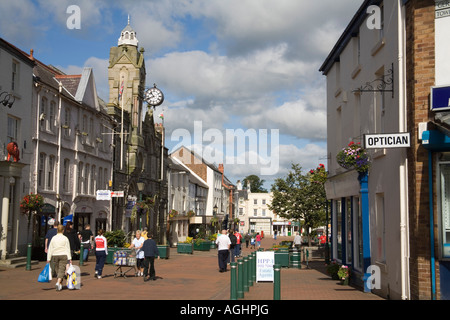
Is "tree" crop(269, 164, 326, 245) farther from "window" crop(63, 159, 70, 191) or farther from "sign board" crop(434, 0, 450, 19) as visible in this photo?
"sign board" crop(434, 0, 450, 19)

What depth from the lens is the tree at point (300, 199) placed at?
39812 mm

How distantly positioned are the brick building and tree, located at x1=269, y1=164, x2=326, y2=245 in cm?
2201

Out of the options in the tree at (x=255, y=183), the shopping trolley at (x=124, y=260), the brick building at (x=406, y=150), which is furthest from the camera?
the tree at (x=255, y=183)

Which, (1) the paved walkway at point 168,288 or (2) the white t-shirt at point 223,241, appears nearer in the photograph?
(1) the paved walkway at point 168,288

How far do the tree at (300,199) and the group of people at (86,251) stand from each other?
1868 cm

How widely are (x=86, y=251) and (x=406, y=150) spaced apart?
55.4 ft

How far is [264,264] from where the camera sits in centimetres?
1792

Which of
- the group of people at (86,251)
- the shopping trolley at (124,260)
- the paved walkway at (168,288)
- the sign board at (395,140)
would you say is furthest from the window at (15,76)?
the sign board at (395,140)

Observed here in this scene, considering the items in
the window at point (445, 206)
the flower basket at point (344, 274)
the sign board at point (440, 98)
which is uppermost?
the sign board at point (440, 98)

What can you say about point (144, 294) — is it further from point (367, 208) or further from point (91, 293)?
point (367, 208)

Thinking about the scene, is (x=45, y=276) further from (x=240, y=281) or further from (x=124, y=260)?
(x=124, y=260)

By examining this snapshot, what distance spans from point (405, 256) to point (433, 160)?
2417 millimetres

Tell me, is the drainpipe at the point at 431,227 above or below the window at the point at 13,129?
below

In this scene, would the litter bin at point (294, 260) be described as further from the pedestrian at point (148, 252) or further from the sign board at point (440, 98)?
the sign board at point (440, 98)
